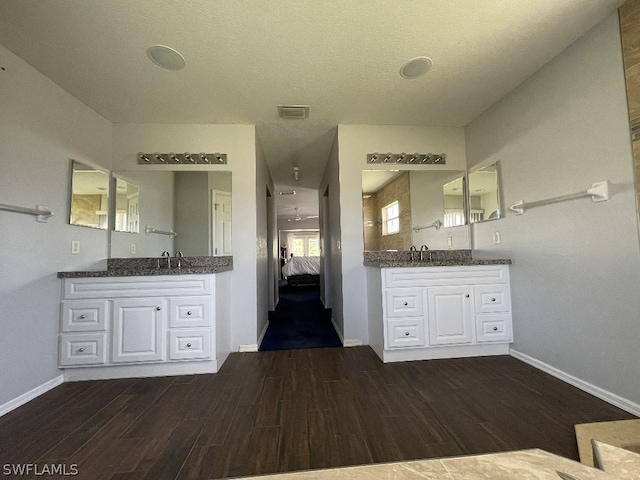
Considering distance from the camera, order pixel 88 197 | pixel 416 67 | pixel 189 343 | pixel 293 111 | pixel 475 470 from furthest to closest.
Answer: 1. pixel 293 111
2. pixel 88 197
3. pixel 189 343
4. pixel 416 67
5. pixel 475 470

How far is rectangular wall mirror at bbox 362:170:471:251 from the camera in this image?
2.96 metres

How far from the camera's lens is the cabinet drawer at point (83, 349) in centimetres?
204

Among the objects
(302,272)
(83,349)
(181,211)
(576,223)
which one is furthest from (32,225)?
(302,272)

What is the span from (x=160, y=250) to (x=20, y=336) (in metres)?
1.16

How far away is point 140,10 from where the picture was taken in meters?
1.51

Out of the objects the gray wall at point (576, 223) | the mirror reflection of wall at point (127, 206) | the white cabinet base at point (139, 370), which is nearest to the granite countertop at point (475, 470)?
the gray wall at point (576, 223)

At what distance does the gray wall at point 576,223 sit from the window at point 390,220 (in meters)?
1.02

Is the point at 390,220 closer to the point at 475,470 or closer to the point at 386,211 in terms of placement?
the point at 386,211

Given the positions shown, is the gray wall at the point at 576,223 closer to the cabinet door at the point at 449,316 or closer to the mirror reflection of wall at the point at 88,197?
the cabinet door at the point at 449,316

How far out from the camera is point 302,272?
24.8 ft

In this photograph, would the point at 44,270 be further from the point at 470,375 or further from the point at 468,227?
the point at 468,227

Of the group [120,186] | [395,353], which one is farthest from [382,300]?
[120,186]

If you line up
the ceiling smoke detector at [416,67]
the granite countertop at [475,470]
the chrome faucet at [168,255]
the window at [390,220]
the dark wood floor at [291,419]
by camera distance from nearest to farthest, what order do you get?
the granite countertop at [475,470], the dark wood floor at [291,419], the ceiling smoke detector at [416,67], the chrome faucet at [168,255], the window at [390,220]

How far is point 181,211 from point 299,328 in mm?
2035
